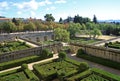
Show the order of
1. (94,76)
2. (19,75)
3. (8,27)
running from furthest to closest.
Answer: (8,27)
(19,75)
(94,76)

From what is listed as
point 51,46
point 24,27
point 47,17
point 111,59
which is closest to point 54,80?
point 111,59

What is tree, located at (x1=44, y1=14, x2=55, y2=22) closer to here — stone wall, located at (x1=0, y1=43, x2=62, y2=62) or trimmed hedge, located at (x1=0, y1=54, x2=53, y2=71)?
stone wall, located at (x1=0, y1=43, x2=62, y2=62)

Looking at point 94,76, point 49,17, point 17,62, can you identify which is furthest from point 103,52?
point 49,17

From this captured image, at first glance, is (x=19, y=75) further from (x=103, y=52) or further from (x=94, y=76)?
(x=103, y=52)

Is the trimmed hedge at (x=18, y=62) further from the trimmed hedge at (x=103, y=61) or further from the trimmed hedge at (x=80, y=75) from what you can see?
the trimmed hedge at (x=80, y=75)

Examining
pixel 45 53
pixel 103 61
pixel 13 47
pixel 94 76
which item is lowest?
pixel 94 76

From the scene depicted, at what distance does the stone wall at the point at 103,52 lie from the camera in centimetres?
2163

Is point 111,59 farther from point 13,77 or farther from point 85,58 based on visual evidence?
point 13,77

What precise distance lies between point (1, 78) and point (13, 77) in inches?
58.8

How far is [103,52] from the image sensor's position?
23.3 metres

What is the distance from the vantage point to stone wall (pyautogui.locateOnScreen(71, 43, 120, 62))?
21.6 meters

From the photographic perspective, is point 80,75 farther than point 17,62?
No

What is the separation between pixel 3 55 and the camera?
23594 mm

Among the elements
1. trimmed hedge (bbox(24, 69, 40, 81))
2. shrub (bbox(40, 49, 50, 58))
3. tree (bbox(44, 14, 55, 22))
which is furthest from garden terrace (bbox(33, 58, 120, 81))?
tree (bbox(44, 14, 55, 22))
